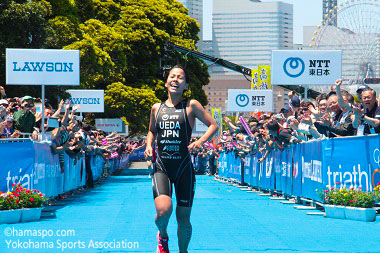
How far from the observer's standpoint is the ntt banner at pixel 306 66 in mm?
23266

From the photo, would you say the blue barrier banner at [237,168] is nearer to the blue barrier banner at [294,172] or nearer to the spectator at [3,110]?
the blue barrier banner at [294,172]

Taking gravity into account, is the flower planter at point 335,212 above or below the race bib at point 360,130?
below

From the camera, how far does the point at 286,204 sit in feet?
65.8

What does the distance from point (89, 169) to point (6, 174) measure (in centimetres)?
1586

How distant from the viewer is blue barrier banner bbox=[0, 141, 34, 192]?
1512cm

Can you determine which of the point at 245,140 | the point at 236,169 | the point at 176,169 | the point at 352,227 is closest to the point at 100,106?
the point at 236,169

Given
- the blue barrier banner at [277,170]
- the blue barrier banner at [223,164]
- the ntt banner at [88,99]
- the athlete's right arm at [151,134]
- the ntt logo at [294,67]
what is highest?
the ntt logo at [294,67]

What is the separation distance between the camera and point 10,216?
46.8 ft

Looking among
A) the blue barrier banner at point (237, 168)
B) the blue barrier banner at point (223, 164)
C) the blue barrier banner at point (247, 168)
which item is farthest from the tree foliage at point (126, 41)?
the blue barrier banner at point (247, 168)

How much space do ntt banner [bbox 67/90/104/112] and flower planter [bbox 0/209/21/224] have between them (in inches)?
910

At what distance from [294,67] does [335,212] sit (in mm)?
8527

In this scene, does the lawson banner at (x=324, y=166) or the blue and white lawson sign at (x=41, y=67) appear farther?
the blue and white lawson sign at (x=41, y=67)

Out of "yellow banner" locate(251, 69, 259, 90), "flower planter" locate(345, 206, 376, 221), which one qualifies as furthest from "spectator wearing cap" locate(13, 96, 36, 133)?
"yellow banner" locate(251, 69, 259, 90)

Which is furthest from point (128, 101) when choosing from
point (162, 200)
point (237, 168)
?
point (162, 200)
